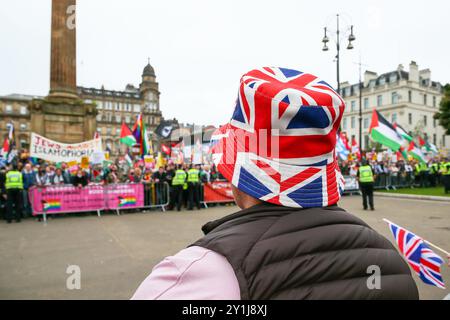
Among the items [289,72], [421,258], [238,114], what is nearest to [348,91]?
[421,258]

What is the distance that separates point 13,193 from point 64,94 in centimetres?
647

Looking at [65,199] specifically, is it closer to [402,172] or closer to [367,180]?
[367,180]

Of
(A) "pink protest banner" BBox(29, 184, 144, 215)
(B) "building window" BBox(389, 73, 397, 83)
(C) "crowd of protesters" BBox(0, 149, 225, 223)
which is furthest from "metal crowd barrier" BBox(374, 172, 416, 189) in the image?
(B) "building window" BBox(389, 73, 397, 83)

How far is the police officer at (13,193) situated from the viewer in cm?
1054

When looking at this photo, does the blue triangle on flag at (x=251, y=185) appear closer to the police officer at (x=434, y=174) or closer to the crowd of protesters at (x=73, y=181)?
the crowd of protesters at (x=73, y=181)

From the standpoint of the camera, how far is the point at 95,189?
12.2 metres

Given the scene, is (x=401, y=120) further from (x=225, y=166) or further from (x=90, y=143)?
(x=225, y=166)

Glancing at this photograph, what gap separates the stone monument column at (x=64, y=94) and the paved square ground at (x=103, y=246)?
5362 millimetres

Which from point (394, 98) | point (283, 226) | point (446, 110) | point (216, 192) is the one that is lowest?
point (216, 192)

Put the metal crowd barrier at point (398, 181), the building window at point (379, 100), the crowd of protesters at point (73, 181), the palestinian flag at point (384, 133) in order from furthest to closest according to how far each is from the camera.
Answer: the building window at point (379, 100), the metal crowd barrier at point (398, 181), the palestinian flag at point (384, 133), the crowd of protesters at point (73, 181)

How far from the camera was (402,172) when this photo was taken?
23.0 m

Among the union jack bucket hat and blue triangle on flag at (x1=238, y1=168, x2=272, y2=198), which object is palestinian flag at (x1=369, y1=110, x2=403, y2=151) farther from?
blue triangle on flag at (x1=238, y1=168, x2=272, y2=198)

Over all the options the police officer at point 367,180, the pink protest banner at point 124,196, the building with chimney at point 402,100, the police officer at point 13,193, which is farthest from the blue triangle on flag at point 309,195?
the building with chimney at point 402,100
